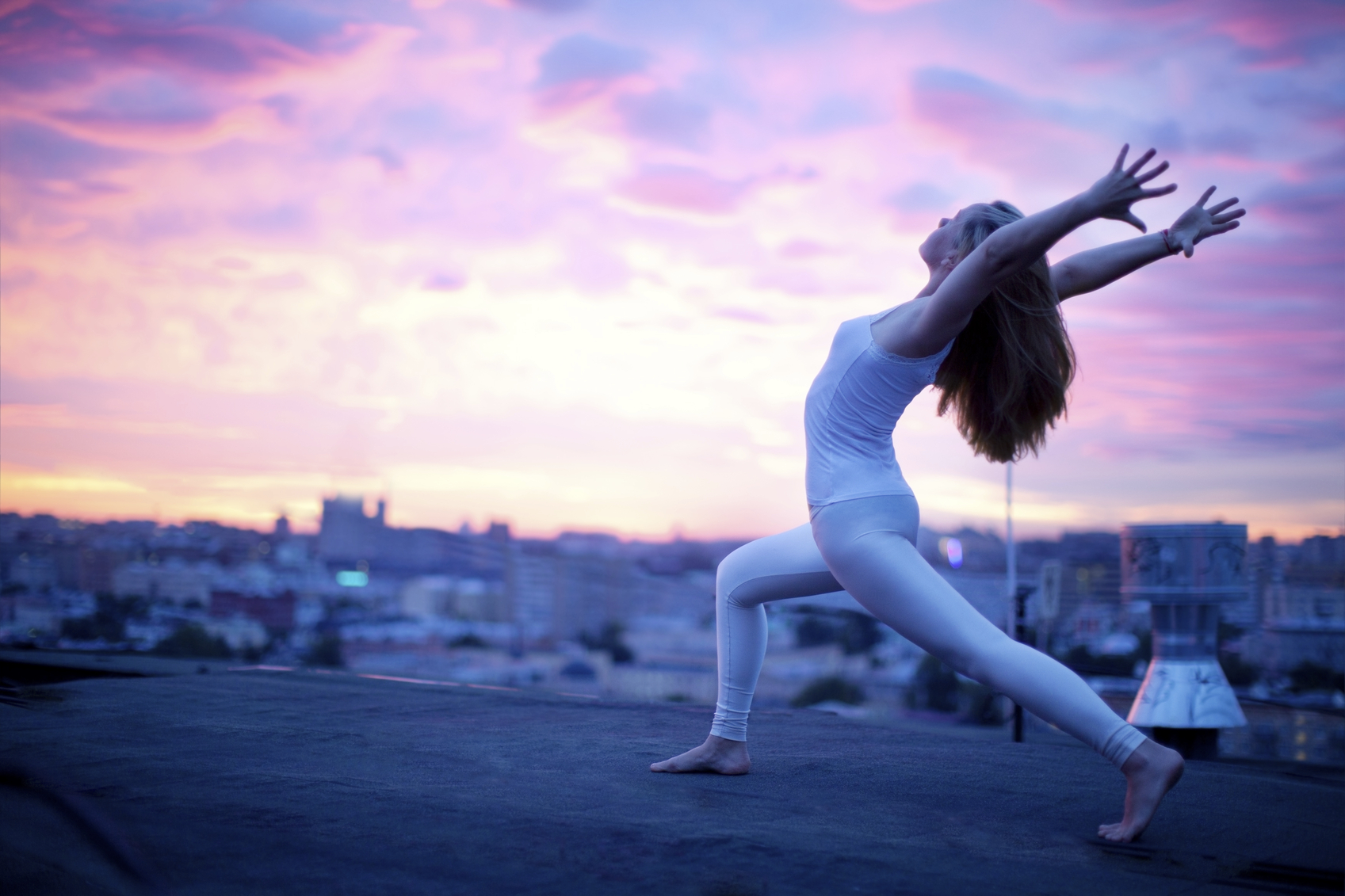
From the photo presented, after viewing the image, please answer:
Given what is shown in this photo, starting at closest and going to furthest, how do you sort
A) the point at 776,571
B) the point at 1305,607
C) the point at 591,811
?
the point at 591,811
the point at 776,571
the point at 1305,607

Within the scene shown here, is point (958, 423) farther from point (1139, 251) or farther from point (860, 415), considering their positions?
point (1139, 251)

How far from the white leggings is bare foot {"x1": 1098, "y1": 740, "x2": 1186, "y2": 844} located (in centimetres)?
3

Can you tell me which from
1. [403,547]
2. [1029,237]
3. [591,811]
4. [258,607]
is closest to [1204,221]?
[1029,237]

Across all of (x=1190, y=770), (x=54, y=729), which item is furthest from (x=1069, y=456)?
(x=54, y=729)

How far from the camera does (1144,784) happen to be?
2.07 metres

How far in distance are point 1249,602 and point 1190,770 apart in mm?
2493

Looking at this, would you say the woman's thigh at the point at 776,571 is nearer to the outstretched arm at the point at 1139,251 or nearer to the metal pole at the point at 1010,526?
the outstretched arm at the point at 1139,251

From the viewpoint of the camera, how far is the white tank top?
8.07 feet

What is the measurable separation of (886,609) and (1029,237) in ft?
2.87

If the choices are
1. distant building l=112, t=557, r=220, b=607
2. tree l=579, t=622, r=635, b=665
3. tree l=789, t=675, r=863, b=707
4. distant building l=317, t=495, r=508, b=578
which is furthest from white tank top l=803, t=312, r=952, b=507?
distant building l=317, t=495, r=508, b=578

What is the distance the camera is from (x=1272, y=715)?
5.75 meters

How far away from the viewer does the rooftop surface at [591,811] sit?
5.59 ft

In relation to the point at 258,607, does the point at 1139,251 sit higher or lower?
higher

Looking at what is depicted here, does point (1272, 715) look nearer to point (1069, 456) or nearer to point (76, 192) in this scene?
point (1069, 456)
